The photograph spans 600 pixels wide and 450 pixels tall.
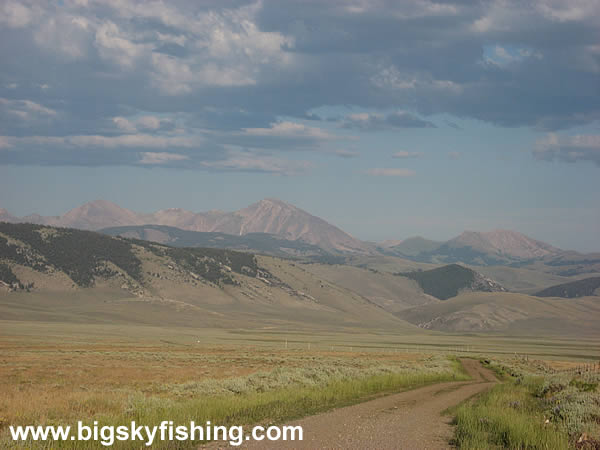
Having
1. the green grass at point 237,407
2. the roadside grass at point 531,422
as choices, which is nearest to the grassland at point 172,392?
the green grass at point 237,407

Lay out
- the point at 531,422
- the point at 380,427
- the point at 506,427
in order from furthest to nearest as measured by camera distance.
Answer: the point at 380,427, the point at 531,422, the point at 506,427

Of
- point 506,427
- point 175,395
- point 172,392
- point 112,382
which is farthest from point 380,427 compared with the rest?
point 112,382

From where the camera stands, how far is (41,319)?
16412 centimetres

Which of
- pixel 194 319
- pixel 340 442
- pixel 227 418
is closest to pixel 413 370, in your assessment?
pixel 227 418

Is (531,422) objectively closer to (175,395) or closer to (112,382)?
(175,395)

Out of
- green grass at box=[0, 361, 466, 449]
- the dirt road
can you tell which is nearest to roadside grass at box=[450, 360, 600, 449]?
the dirt road

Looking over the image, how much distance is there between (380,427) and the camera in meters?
19.3

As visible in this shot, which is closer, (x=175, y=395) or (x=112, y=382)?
(x=175, y=395)

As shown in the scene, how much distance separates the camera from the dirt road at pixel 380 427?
16688 mm

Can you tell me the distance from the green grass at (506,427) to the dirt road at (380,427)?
0.67m

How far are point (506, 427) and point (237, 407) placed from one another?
31.7 feet

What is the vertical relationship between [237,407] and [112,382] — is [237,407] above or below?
above

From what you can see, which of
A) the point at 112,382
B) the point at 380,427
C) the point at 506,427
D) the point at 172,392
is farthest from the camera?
the point at 112,382

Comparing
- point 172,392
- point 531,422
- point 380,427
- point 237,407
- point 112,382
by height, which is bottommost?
point 112,382
